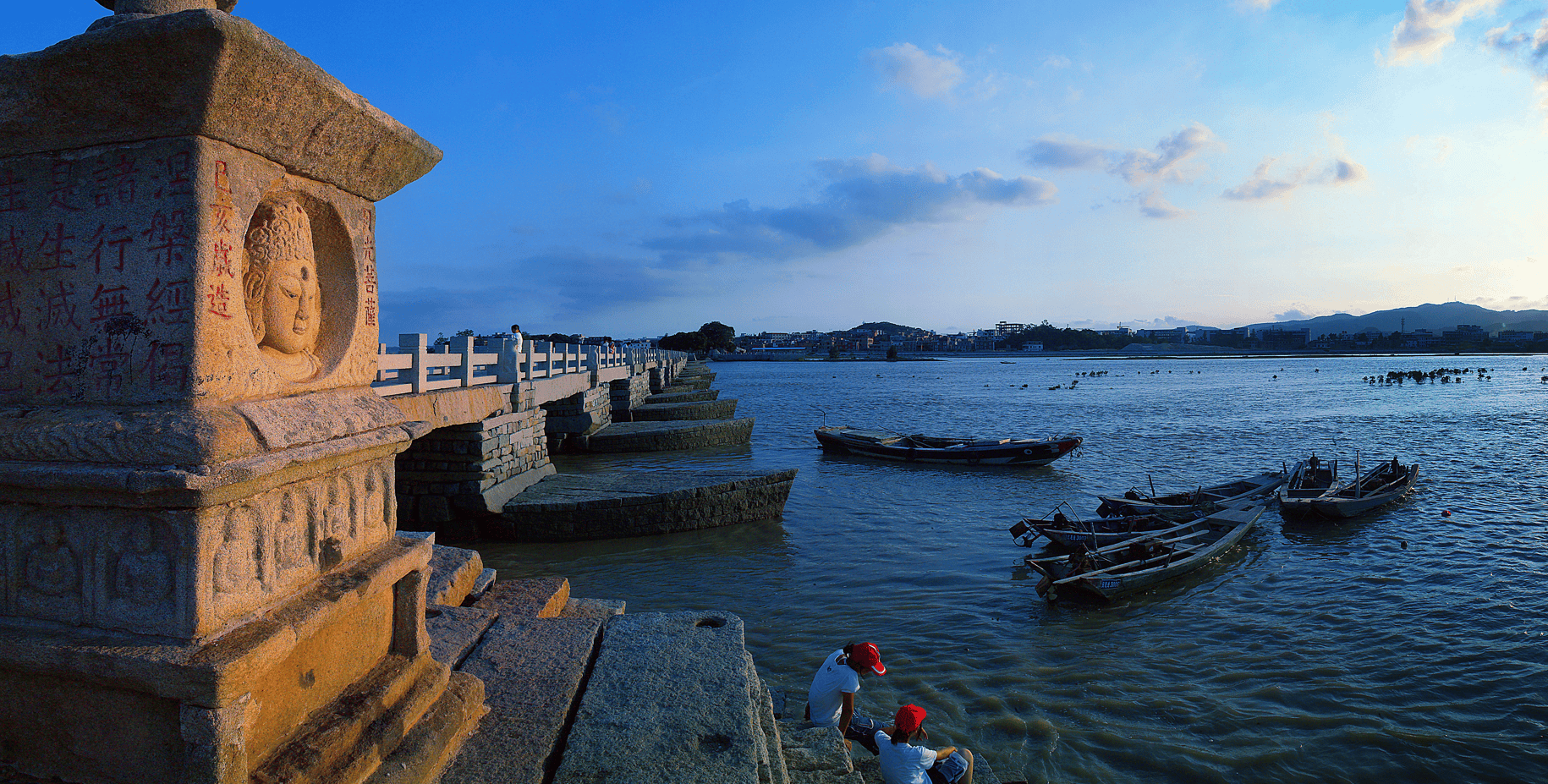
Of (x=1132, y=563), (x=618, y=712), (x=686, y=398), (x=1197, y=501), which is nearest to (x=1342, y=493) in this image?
(x=1197, y=501)

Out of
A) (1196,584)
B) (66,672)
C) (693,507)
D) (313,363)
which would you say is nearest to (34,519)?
(66,672)

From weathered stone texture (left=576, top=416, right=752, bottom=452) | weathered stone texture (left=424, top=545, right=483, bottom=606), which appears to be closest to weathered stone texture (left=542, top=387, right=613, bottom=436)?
weathered stone texture (left=576, top=416, right=752, bottom=452)

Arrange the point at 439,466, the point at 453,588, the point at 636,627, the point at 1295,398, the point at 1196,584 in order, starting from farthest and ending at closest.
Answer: the point at 1295,398 → the point at 439,466 → the point at 1196,584 → the point at 453,588 → the point at 636,627

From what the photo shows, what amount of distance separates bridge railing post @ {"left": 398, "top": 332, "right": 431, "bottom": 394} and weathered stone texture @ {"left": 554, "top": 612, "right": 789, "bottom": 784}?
19.8ft

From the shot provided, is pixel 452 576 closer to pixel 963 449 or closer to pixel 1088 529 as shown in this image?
pixel 1088 529

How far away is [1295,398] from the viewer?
48.8 metres

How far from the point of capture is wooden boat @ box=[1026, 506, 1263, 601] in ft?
30.7

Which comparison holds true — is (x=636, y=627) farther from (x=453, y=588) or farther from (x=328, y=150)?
(x=328, y=150)

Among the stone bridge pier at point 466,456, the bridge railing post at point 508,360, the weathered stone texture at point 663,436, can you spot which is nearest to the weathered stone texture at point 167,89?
the stone bridge pier at point 466,456

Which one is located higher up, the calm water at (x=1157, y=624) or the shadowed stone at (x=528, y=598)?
the shadowed stone at (x=528, y=598)

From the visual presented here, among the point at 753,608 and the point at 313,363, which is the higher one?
the point at 313,363

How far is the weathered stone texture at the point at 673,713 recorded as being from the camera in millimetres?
3115

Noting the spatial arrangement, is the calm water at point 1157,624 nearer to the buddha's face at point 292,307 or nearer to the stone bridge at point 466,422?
the stone bridge at point 466,422

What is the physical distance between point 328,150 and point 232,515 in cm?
136
